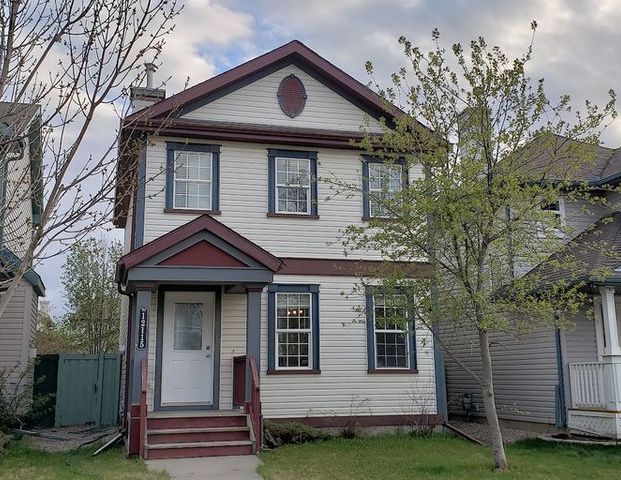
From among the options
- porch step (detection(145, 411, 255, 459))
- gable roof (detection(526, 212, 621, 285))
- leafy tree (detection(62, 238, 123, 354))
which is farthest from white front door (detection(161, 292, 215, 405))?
leafy tree (detection(62, 238, 123, 354))

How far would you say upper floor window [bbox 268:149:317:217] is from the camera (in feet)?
43.7

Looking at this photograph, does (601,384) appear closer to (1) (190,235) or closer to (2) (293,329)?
(2) (293,329)

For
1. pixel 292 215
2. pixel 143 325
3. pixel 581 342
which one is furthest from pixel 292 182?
pixel 581 342

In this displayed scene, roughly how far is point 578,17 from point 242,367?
965 cm

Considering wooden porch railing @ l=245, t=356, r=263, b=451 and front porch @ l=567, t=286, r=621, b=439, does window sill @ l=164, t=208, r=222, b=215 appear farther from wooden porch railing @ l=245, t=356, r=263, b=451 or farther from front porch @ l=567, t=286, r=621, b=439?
front porch @ l=567, t=286, r=621, b=439

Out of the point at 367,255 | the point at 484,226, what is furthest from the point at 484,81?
the point at 367,255

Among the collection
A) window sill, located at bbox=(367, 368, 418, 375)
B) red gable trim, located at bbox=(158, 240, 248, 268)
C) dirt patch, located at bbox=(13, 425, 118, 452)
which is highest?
red gable trim, located at bbox=(158, 240, 248, 268)

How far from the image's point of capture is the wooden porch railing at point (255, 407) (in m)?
10.5

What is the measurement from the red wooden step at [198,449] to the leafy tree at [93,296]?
51.5 feet

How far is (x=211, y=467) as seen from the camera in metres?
9.38

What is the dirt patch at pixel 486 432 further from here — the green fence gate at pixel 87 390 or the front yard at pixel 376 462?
the green fence gate at pixel 87 390

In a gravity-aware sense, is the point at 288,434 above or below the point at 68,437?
above

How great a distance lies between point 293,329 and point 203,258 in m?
Result: 2.67

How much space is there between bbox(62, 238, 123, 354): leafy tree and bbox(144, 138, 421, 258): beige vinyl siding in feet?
43.0
